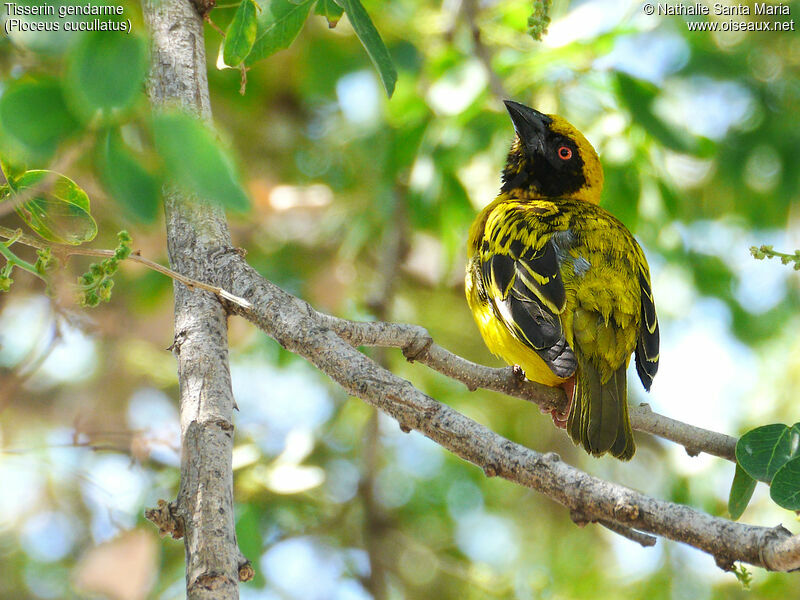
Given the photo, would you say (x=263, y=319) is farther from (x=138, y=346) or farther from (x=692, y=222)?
(x=692, y=222)

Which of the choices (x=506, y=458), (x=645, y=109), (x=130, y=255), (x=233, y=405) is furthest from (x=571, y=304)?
(x=130, y=255)

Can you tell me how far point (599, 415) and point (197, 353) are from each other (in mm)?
1696

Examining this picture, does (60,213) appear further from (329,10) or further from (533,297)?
(533,297)

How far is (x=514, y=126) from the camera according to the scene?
4230 mm

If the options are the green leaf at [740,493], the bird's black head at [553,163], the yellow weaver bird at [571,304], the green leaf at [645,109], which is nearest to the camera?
the green leaf at [740,493]

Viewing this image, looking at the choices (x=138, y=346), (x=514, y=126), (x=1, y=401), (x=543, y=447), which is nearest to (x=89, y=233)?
(x=1, y=401)

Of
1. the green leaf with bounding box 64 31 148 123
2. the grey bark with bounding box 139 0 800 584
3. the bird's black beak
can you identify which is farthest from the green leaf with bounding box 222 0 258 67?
the bird's black beak

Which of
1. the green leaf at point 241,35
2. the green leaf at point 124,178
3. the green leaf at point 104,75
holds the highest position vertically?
the green leaf at point 104,75

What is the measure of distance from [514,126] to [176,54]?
2411 millimetres

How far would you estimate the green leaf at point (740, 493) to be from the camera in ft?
7.18

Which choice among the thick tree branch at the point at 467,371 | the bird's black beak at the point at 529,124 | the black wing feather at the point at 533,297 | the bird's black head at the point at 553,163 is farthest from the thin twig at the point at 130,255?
the bird's black head at the point at 553,163

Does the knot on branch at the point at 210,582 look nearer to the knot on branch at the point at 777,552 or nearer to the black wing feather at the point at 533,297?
the knot on branch at the point at 777,552

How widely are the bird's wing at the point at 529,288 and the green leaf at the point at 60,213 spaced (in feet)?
6.06

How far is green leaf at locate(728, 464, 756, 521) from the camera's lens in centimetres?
219
